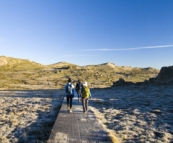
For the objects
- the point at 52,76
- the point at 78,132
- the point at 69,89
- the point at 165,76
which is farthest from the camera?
the point at 52,76

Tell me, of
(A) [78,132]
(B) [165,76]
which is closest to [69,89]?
(A) [78,132]

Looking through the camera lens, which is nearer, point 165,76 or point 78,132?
point 78,132

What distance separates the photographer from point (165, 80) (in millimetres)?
35656

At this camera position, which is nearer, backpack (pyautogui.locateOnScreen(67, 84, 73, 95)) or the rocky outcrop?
backpack (pyautogui.locateOnScreen(67, 84, 73, 95))

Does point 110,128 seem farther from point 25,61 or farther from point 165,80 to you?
point 25,61

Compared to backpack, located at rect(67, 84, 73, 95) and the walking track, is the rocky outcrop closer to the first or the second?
backpack, located at rect(67, 84, 73, 95)

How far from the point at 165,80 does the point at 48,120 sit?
27304 millimetres

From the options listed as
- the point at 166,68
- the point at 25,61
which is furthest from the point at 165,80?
the point at 25,61

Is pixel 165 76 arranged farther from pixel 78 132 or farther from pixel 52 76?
pixel 52 76

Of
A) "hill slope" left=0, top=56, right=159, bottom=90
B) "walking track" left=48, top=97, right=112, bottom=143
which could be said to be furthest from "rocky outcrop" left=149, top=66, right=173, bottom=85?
"walking track" left=48, top=97, right=112, bottom=143

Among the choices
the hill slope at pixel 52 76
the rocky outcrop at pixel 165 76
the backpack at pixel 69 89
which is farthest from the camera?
the hill slope at pixel 52 76

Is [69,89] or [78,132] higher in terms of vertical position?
[69,89]

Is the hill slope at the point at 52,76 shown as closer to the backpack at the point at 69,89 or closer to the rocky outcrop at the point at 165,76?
the rocky outcrop at the point at 165,76

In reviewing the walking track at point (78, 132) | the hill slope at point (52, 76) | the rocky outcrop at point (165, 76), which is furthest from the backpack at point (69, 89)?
the hill slope at point (52, 76)
